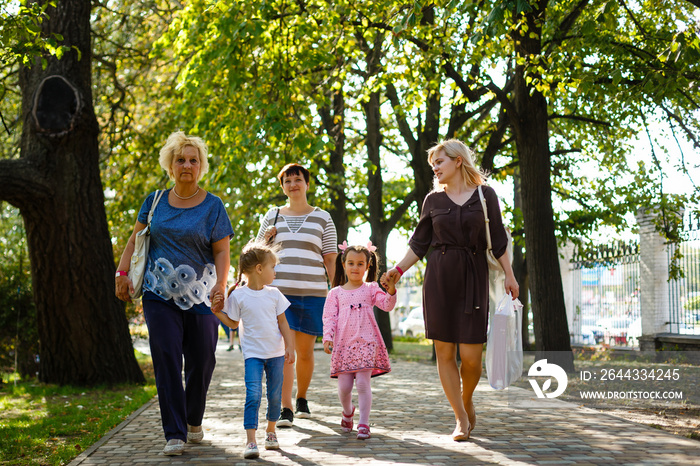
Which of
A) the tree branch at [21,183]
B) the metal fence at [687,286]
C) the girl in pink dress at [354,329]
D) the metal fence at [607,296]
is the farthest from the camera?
the metal fence at [607,296]

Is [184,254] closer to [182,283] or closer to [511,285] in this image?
[182,283]

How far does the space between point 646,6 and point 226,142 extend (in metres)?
7.65

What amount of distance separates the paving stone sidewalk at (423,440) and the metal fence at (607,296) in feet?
35.5

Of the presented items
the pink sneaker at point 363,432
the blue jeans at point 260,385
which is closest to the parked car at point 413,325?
the pink sneaker at point 363,432

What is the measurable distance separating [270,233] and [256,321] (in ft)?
4.86

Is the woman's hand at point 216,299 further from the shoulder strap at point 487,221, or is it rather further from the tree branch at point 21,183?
the tree branch at point 21,183

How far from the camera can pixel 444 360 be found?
233 inches

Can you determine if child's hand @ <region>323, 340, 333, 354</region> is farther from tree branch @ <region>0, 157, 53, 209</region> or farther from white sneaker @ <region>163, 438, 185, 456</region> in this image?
tree branch @ <region>0, 157, 53, 209</region>

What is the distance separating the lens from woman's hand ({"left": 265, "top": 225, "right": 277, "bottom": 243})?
22.7 ft

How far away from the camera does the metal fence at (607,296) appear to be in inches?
717

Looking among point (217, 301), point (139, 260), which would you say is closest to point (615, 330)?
point (217, 301)

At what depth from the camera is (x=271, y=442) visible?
5.52 m

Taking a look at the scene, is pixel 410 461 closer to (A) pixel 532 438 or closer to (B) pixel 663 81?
(A) pixel 532 438

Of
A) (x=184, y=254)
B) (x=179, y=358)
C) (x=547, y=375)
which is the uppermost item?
(x=184, y=254)
